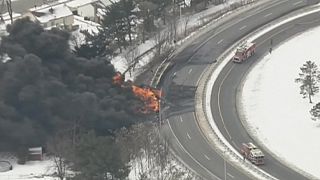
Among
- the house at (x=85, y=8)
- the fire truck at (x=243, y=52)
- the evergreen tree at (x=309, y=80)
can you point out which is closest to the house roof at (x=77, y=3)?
the house at (x=85, y=8)

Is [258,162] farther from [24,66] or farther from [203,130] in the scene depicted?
[24,66]

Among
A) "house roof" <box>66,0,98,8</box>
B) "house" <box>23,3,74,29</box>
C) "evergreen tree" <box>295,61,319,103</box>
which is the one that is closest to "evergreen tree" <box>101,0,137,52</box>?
"house" <box>23,3,74,29</box>

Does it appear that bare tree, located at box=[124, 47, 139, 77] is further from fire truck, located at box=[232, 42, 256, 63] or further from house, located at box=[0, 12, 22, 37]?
house, located at box=[0, 12, 22, 37]

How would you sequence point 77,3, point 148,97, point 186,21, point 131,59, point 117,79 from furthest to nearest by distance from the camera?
point 77,3 → point 186,21 → point 131,59 → point 148,97 → point 117,79

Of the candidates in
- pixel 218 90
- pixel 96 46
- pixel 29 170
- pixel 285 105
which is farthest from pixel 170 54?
pixel 29 170

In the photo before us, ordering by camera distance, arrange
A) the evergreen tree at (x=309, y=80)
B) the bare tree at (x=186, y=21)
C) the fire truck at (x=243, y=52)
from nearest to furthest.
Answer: the evergreen tree at (x=309, y=80)
the fire truck at (x=243, y=52)
the bare tree at (x=186, y=21)

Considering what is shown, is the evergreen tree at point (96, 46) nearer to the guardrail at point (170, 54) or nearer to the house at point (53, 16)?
the guardrail at point (170, 54)

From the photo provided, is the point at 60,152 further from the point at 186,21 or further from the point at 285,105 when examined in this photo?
the point at 186,21

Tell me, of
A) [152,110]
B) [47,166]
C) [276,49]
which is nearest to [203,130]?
[152,110]
